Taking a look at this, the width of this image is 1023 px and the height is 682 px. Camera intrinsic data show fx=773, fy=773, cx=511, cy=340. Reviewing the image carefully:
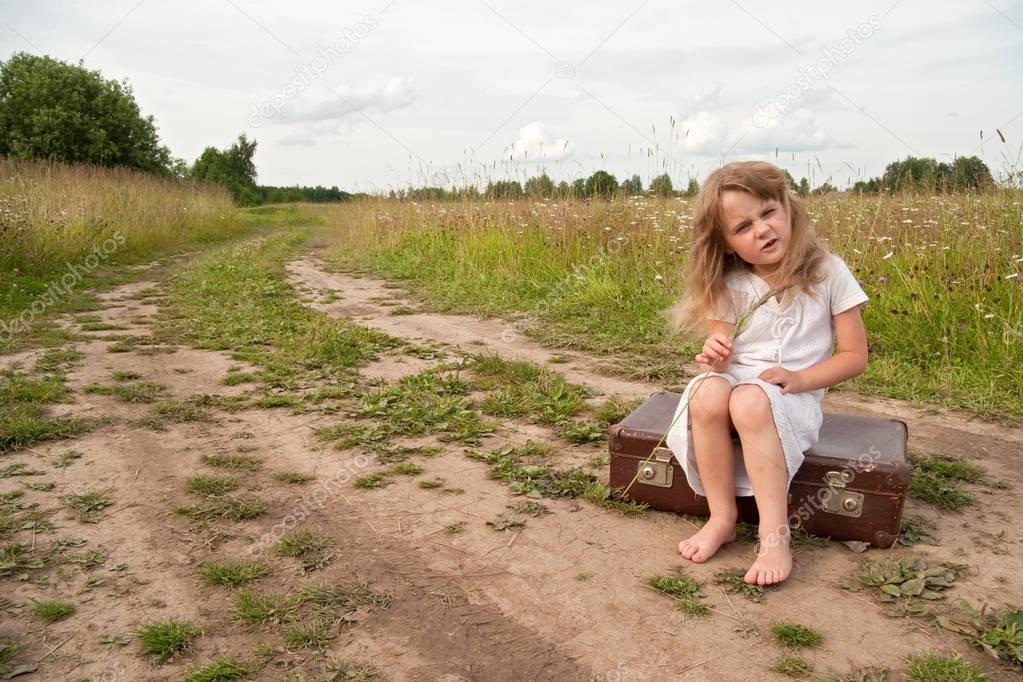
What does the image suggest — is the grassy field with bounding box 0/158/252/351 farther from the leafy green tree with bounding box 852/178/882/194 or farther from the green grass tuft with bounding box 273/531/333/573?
the leafy green tree with bounding box 852/178/882/194

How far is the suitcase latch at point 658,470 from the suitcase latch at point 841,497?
0.55 metres

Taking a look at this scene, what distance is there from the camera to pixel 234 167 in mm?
52656

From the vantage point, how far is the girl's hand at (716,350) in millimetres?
2730

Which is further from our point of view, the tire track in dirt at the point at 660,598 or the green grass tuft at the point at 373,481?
the green grass tuft at the point at 373,481

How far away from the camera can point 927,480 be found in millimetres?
3227

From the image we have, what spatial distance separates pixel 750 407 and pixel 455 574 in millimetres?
1117

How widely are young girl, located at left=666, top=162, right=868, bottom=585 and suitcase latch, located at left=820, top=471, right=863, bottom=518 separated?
0.14m

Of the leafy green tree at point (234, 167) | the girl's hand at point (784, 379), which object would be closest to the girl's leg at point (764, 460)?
the girl's hand at point (784, 379)

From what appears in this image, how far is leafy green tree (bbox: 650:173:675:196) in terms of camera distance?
340 inches

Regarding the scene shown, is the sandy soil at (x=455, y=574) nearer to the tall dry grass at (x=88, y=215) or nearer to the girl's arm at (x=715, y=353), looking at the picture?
the girl's arm at (x=715, y=353)

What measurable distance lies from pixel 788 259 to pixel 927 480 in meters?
1.23

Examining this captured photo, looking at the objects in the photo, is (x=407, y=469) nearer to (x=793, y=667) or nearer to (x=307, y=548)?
(x=307, y=548)

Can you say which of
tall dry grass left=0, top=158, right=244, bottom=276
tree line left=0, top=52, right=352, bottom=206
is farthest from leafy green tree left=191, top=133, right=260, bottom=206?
tall dry grass left=0, top=158, right=244, bottom=276

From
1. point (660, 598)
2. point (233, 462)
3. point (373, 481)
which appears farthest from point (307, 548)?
point (660, 598)
